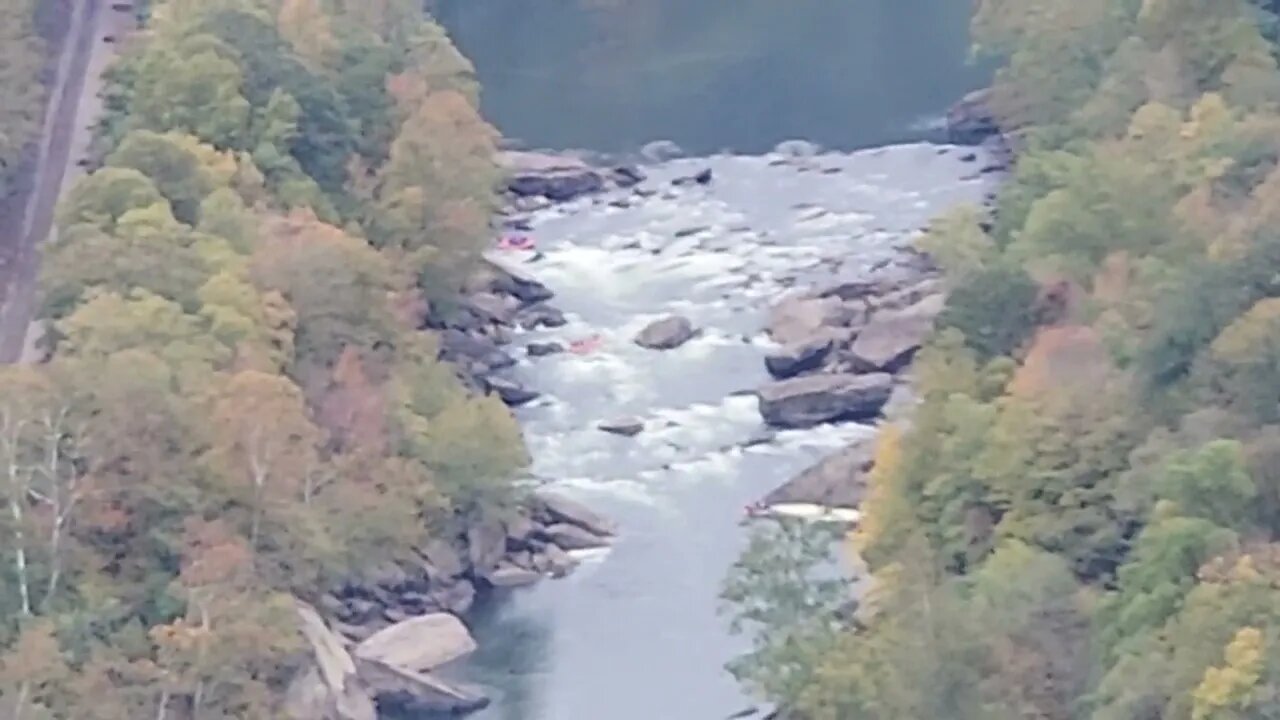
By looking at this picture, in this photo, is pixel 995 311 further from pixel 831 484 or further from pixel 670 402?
pixel 670 402

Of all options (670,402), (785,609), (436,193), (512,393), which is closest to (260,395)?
(785,609)

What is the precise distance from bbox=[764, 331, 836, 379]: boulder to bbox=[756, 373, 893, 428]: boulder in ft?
4.63

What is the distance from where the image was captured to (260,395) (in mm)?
52438

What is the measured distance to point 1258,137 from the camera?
59688 mm

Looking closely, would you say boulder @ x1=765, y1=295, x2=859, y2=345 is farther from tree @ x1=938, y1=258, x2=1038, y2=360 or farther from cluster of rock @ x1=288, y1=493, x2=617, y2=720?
cluster of rock @ x1=288, y1=493, x2=617, y2=720

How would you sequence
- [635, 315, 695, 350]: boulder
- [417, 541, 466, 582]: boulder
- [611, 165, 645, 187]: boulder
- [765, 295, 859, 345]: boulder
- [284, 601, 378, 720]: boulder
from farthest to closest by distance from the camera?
[611, 165, 645, 187]: boulder → [635, 315, 695, 350]: boulder → [765, 295, 859, 345]: boulder → [417, 541, 466, 582]: boulder → [284, 601, 378, 720]: boulder

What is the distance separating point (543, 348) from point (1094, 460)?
71.4ft

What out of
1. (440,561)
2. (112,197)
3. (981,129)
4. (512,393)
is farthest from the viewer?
(981,129)

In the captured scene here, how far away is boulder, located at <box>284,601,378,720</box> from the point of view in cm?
5072

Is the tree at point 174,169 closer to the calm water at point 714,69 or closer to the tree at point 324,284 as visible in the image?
the tree at point 324,284

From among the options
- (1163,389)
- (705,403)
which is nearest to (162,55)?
(705,403)

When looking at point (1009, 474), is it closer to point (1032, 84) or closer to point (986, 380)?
point (986, 380)

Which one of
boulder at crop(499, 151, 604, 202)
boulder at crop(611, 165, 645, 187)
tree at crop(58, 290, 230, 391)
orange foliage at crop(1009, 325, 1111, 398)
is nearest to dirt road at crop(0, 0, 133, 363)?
tree at crop(58, 290, 230, 391)

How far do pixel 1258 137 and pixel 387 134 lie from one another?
884 inches
